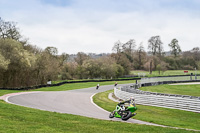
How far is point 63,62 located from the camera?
86.9 m

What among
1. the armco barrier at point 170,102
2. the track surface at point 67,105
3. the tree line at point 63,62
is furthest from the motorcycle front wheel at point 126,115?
the tree line at point 63,62

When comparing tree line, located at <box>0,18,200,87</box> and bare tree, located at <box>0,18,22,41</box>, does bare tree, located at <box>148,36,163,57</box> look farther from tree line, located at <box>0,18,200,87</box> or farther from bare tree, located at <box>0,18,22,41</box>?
bare tree, located at <box>0,18,22,41</box>

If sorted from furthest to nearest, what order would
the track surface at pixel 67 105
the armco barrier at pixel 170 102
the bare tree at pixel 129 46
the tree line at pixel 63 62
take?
1. the bare tree at pixel 129 46
2. the tree line at pixel 63 62
3. the armco barrier at pixel 170 102
4. the track surface at pixel 67 105

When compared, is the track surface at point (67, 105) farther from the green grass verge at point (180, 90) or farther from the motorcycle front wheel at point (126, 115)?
the green grass verge at point (180, 90)

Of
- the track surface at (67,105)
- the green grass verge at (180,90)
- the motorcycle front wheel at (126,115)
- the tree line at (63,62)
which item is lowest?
the track surface at (67,105)

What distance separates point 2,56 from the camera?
40.5 metres

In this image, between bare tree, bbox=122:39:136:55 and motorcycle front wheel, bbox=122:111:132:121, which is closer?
motorcycle front wheel, bbox=122:111:132:121

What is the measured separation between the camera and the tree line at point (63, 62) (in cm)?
4450

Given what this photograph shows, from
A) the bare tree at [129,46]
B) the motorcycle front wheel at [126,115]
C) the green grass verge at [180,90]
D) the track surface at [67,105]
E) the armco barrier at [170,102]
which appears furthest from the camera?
the bare tree at [129,46]

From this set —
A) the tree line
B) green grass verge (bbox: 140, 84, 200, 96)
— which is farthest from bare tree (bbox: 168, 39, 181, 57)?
green grass verge (bbox: 140, 84, 200, 96)

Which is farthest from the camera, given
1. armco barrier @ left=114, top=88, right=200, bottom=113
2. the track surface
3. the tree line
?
the tree line

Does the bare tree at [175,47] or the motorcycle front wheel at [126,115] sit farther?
the bare tree at [175,47]

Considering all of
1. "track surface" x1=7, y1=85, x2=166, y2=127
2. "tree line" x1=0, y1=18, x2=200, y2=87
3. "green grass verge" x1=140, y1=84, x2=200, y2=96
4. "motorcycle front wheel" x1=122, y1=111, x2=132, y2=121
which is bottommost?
"track surface" x1=7, y1=85, x2=166, y2=127

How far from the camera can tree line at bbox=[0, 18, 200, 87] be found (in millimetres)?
44500
